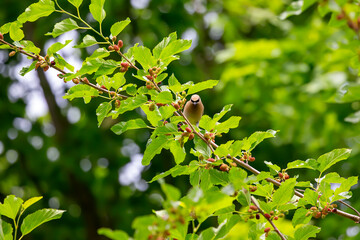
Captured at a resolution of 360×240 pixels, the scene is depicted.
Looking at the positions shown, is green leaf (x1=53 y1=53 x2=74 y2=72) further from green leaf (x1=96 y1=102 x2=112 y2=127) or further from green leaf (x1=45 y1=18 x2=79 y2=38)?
green leaf (x1=96 y1=102 x2=112 y2=127)

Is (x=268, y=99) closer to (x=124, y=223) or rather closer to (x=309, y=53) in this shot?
(x=309, y=53)

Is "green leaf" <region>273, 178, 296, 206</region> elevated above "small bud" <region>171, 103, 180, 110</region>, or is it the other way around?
"small bud" <region>171, 103, 180, 110</region>

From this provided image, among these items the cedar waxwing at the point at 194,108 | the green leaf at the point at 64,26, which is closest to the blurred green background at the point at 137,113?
the cedar waxwing at the point at 194,108

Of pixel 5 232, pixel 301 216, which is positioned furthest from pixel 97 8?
pixel 301 216

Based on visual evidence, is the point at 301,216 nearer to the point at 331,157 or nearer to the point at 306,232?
the point at 306,232

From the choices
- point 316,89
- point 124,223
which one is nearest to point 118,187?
point 124,223

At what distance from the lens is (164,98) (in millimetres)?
1614

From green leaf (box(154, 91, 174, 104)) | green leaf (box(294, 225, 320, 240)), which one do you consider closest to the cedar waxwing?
green leaf (box(154, 91, 174, 104))

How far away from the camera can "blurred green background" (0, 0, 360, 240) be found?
5.30 m

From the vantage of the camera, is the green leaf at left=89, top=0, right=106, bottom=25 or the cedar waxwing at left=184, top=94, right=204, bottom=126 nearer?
the green leaf at left=89, top=0, right=106, bottom=25

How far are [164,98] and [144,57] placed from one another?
0.18 meters

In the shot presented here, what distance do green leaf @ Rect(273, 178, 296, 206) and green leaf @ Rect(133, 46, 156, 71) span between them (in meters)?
0.66

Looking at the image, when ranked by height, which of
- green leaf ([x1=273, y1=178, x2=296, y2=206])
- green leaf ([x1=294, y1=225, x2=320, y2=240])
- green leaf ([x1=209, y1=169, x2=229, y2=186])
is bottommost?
green leaf ([x1=294, y1=225, x2=320, y2=240])

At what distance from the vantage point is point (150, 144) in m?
1.68
